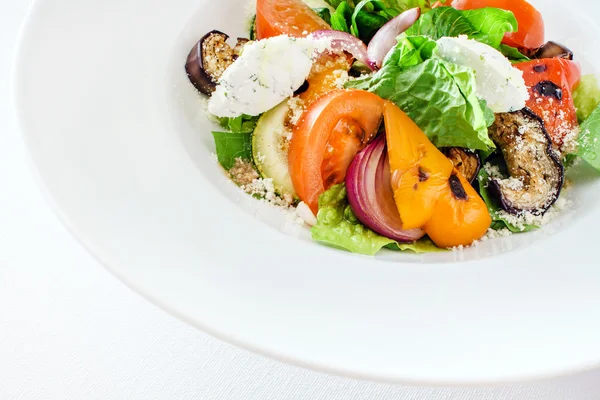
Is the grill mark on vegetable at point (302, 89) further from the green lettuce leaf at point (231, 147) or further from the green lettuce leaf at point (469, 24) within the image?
the green lettuce leaf at point (469, 24)

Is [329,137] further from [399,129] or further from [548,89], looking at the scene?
[548,89]

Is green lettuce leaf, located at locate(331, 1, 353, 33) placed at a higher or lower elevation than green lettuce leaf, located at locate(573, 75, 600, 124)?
higher

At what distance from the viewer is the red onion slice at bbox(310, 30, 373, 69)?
2.51 m

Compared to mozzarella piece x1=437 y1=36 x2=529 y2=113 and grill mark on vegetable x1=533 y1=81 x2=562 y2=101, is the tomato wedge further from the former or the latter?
grill mark on vegetable x1=533 y1=81 x2=562 y2=101

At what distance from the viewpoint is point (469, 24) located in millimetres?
2719

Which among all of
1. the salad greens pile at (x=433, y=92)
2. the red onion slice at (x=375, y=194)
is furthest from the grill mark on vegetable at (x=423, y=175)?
the salad greens pile at (x=433, y=92)

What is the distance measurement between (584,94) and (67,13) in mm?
2240

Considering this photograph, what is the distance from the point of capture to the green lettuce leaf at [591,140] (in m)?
2.39

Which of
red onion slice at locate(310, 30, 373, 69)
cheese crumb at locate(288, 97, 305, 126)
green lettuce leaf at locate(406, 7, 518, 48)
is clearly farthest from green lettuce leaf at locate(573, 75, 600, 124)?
cheese crumb at locate(288, 97, 305, 126)

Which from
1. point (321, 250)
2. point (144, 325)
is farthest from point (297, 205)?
point (144, 325)

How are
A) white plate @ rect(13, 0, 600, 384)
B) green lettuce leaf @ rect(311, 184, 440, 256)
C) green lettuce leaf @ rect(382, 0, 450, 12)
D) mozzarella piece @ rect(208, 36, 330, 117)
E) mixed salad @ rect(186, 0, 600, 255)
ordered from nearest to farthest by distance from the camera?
white plate @ rect(13, 0, 600, 384) < green lettuce leaf @ rect(311, 184, 440, 256) < mixed salad @ rect(186, 0, 600, 255) < mozzarella piece @ rect(208, 36, 330, 117) < green lettuce leaf @ rect(382, 0, 450, 12)

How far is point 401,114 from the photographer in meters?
2.30

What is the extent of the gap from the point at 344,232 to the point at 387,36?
3.11ft

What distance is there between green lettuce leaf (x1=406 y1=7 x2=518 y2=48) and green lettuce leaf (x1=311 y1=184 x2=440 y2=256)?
0.81m
